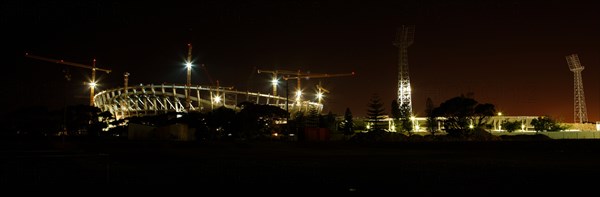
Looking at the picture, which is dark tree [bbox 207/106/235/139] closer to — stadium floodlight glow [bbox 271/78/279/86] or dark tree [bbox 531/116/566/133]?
dark tree [bbox 531/116/566/133]

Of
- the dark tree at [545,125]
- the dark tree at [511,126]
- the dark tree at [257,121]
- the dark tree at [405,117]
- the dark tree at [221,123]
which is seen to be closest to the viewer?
the dark tree at [257,121]

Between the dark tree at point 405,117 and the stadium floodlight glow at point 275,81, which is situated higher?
the stadium floodlight glow at point 275,81

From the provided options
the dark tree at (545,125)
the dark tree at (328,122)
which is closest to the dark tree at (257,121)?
the dark tree at (328,122)

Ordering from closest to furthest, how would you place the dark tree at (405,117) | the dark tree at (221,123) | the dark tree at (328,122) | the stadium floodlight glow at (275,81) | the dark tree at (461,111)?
the dark tree at (221,123) → the dark tree at (461,111) → the dark tree at (405,117) → the dark tree at (328,122) → the stadium floodlight glow at (275,81)

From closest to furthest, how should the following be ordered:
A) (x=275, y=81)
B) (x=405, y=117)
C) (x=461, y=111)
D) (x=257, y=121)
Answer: (x=461, y=111), (x=257, y=121), (x=405, y=117), (x=275, y=81)

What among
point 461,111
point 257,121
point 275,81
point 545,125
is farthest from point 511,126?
point 275,81

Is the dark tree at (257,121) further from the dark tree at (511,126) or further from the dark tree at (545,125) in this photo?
the dark tree at (545,125)

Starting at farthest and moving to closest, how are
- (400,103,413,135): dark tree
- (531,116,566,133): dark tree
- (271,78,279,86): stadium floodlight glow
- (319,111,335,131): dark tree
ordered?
(271,78,279,86): stadium floodlight glow → (531,116,566,133): dark tree → (319,111,335,131): dark tree → (400,103,413,135): dark tree

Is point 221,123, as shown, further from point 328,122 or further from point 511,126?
point 511,126

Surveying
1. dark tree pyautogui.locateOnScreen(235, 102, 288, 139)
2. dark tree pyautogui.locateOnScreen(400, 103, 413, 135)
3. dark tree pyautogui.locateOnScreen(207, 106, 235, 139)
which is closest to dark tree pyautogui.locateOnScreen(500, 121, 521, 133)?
dark tree pyautogui.locateOnScreen(400, 103, 413, 135)

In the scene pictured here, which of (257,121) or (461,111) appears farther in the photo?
(257,121)

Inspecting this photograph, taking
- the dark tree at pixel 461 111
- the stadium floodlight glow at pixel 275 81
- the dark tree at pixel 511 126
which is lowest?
the dark tree at pixel 511 126

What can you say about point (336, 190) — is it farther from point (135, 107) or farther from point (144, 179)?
point (135, 107)

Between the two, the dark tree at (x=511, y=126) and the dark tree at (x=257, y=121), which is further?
the dark tree at (x=511, y=126)
